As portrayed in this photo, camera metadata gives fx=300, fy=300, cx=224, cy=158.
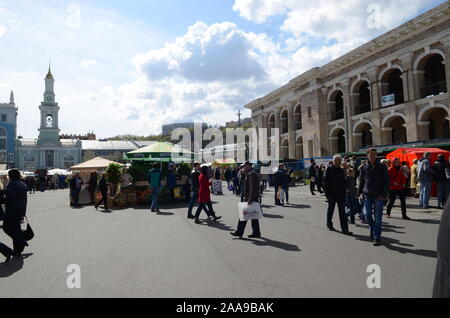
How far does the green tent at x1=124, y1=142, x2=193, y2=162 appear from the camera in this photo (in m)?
16.1

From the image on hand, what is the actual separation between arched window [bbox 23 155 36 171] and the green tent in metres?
61.7

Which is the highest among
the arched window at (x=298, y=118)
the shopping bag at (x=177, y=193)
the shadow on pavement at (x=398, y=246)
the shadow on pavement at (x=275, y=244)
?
the arched window at (x=298, y=118)

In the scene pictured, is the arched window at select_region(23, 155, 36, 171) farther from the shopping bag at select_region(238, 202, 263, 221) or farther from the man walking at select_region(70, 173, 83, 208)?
the shopping bag at select_region(238, 202, 263, 221)

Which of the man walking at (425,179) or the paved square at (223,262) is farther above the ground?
the man walking at (425,179)

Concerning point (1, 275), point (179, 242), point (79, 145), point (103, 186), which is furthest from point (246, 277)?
point (79, 145)

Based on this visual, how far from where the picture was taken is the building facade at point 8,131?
61.8 metres

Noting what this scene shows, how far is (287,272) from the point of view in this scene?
4.54m

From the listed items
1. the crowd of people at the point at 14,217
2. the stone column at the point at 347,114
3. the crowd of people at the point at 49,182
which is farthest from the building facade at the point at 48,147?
the crowd of people at the point at 14,217

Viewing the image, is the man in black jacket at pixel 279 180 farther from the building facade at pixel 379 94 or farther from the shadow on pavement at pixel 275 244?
the building facade at pixel 379 94

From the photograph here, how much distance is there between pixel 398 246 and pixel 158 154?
1263 centimetres

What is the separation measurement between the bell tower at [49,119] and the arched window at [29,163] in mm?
3907

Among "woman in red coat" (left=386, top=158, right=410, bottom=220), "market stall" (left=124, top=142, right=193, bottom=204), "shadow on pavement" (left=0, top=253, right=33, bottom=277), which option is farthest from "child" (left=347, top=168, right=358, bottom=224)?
"market stall" (left=124, top=142, right=193, bottom=204)

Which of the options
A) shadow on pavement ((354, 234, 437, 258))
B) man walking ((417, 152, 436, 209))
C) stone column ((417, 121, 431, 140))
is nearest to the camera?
shadow on pavement ((354, 234, 437, 258))
